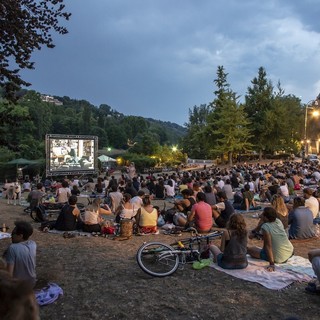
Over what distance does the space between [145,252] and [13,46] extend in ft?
17.1

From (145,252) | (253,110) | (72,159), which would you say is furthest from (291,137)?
(145,252)

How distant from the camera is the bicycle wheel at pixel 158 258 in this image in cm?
571

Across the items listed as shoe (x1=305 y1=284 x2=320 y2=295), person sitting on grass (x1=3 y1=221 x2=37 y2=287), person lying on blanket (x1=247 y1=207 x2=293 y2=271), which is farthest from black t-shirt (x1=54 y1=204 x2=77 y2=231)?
shoe (x1=305 y1=284 x2=320 y2=295)

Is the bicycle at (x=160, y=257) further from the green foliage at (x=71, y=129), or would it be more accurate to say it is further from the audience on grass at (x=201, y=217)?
the green foliage at (x=71, y=129)

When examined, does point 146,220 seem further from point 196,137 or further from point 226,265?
point 196,137

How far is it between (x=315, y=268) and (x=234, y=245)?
1.30 meters

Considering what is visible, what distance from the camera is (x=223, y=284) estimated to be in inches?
203

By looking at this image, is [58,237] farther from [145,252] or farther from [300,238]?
[300,238]

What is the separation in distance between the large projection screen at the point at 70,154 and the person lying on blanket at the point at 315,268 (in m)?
24.0

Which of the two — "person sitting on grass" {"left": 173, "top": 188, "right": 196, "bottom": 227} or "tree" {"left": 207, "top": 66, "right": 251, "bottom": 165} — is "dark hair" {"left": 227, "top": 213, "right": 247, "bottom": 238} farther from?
"tree" {"left": 207, "top": 66, "right": 251, "bottom": 165}

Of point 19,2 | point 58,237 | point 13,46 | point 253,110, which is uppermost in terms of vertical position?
point 253,110

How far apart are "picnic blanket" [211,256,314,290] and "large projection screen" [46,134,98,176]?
75.4ft

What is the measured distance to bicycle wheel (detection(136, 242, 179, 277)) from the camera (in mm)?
5707

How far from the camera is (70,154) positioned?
28.0 m
